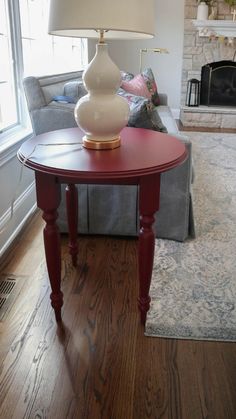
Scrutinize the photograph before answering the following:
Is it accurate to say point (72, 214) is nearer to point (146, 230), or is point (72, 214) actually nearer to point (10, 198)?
point (10, 198)

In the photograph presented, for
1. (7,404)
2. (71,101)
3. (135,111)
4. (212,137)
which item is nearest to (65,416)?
(7,404)

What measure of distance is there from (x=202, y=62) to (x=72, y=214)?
439 cm

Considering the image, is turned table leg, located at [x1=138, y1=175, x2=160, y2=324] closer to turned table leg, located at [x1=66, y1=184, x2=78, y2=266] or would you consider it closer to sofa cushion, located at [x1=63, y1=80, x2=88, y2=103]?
turned table leg, located at [x1=66, y1=184, x2=78, y2=266]

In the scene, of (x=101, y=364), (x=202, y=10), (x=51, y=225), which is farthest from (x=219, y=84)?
(x=101, y=364)

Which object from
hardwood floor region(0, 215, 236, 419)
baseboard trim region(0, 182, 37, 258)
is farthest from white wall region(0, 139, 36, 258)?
hardwood floor region(0, 215, 236, 419)

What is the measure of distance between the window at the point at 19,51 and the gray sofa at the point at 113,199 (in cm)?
30

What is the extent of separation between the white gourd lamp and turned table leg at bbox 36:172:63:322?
0.24 m

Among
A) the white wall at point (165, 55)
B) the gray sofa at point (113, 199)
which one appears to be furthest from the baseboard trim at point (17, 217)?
the white wall at point (165, 55)

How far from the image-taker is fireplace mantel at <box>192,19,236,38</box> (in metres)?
5.01

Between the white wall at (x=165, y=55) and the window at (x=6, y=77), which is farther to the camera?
the white wall at (x=165, y=55)

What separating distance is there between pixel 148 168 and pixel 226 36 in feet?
15.5

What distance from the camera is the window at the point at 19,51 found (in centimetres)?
232

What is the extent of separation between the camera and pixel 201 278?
185 cm

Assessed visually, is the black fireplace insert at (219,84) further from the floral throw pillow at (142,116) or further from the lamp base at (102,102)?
the lamp base at (102,102)
